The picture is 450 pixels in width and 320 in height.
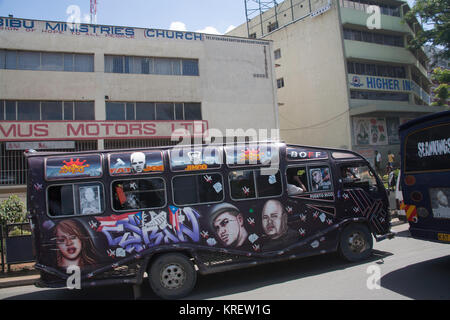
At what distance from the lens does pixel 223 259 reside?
625cm

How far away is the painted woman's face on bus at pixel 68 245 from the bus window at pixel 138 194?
84 centimetres

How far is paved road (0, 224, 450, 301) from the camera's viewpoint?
17.1 feet

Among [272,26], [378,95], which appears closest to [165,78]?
[272,26]

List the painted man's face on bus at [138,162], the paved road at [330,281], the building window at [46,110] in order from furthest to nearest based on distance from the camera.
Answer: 1. the building window at [46,110]
2. the painted man's face on bus at [138,162]
3. the paved road at [330,281]

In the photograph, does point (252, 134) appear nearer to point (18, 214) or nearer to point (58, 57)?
point (58, 57)

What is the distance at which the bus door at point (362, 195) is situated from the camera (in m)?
7.18

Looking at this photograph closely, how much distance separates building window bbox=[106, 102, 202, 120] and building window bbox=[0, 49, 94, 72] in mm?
2573

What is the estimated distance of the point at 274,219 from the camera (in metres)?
6.58

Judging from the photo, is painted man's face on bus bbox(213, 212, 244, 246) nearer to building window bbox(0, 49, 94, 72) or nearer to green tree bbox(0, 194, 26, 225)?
green tree bbox(0, 194, 26, 225)

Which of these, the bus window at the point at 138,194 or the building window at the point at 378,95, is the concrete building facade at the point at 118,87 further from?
the bus window at the point at 138,194

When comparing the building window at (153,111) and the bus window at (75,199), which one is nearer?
the bus window at (75,199)

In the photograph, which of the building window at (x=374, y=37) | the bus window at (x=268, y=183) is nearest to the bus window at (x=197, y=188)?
the bus window at (x=268, y=183)
